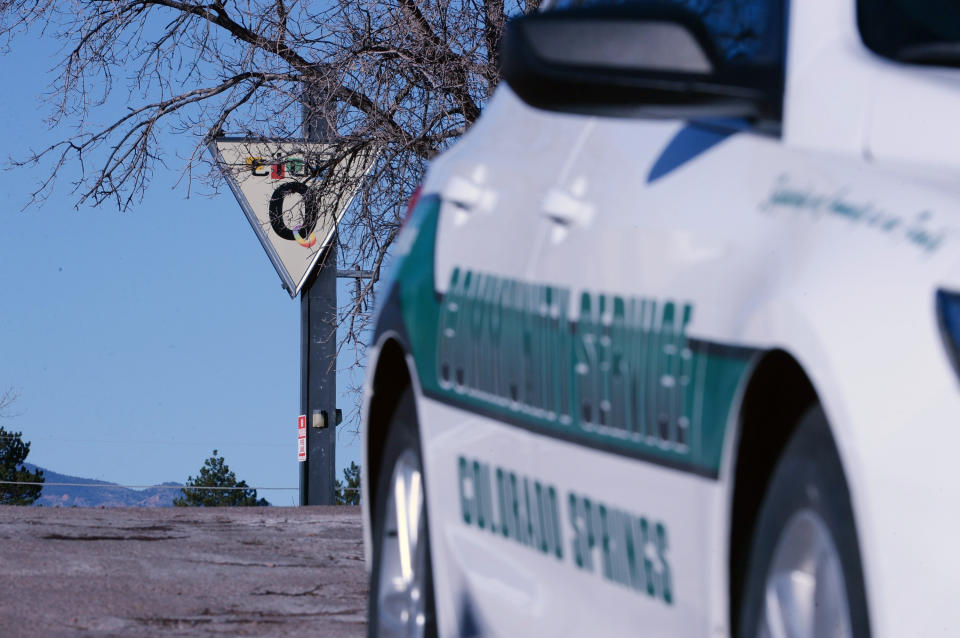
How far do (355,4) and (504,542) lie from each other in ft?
45.3

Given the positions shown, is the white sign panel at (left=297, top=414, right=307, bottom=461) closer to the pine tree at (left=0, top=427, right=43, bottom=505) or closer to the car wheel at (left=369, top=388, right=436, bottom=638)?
the car wheel at (left=369, top=388, right=436, bottom=638)

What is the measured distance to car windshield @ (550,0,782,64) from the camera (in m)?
2.80

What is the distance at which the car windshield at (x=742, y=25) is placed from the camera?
2803mm

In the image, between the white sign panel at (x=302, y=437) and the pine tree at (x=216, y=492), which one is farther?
the pine tree at (x=216, y=492)

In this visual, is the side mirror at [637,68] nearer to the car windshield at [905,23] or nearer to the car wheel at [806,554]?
the car windshield at [905,23]

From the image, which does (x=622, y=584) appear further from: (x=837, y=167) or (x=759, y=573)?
(x=837, y=167)

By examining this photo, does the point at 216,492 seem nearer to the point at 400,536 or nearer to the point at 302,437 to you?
the point at 302,437

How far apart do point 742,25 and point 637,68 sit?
54 centimetres

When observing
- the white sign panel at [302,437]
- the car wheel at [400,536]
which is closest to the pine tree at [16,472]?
the white sign panel at [302,437]

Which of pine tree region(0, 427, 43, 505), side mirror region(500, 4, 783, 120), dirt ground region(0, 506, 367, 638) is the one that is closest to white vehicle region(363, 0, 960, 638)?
→ side mirror region(500, 4, 783, 120)

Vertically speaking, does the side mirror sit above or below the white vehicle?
above

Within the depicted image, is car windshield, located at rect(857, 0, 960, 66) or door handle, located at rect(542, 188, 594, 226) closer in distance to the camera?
car windshield, located at rect(857, 0, 960, 66)

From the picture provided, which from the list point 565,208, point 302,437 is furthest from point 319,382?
point 565,208

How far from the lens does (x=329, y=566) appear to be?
8.85 metres
